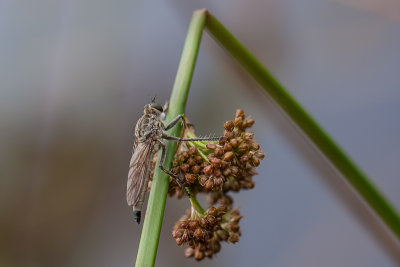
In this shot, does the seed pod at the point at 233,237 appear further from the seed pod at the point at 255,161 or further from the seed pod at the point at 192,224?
the seed pod at the point at 255,161

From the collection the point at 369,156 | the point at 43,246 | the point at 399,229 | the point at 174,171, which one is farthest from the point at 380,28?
the point at 43,246

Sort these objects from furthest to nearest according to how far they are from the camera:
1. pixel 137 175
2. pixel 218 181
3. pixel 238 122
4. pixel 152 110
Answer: pixel 152 110, pixel 137 175, pixel 238 122, pixel 218 181

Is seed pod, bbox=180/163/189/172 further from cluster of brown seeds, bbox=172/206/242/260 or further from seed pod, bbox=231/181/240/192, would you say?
seed pod, bbox=231/181/240/192

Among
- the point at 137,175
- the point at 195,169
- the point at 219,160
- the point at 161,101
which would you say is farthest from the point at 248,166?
the point at 161,101

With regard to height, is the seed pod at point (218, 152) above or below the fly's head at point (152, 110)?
below

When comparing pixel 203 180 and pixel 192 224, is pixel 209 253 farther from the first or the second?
pixel 203 180

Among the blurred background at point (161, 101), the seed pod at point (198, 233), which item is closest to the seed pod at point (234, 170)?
the seed pod at point (198, 233)

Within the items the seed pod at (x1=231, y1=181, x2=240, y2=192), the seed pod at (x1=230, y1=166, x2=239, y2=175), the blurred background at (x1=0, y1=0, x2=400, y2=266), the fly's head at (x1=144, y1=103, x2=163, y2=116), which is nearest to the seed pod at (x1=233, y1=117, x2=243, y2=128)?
the seed pod at (x1=230, y1=166, x2=239, y2=175)
